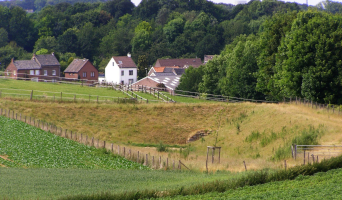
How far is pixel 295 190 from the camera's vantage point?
2450cm

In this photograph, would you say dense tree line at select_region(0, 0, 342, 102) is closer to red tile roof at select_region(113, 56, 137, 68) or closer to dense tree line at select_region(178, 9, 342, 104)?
dense tree line at select_region(178, 9, 342, 104)

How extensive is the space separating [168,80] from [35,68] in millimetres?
26150

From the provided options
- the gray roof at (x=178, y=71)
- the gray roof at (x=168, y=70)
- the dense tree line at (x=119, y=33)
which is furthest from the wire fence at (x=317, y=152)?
the dense tree line at (x=119, y=33)

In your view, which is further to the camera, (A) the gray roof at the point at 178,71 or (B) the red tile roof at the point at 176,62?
(B) the red tile roof at the point at 176,62

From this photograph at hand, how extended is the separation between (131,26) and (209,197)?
14188 centimetres

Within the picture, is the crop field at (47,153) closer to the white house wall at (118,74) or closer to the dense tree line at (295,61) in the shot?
the dense tree line at (295,61)

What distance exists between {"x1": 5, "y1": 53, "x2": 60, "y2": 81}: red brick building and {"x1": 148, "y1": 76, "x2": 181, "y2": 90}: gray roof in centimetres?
1956

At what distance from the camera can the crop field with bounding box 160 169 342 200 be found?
2339 centimetres

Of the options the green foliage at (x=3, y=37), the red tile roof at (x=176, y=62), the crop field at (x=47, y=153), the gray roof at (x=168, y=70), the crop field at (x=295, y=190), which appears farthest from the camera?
the green foliage at (x=3, y=37)

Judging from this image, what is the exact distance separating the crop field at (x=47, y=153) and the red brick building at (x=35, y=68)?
4099cm

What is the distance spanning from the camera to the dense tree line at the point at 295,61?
52.4m

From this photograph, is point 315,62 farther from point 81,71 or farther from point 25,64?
point 81,71

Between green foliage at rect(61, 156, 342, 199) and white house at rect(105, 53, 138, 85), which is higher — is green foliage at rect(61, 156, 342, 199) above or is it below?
below

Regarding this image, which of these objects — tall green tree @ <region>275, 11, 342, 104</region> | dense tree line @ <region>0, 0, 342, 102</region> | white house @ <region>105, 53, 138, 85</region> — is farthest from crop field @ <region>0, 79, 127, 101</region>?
white house @ <region>105, 53, 138, 85</region>
